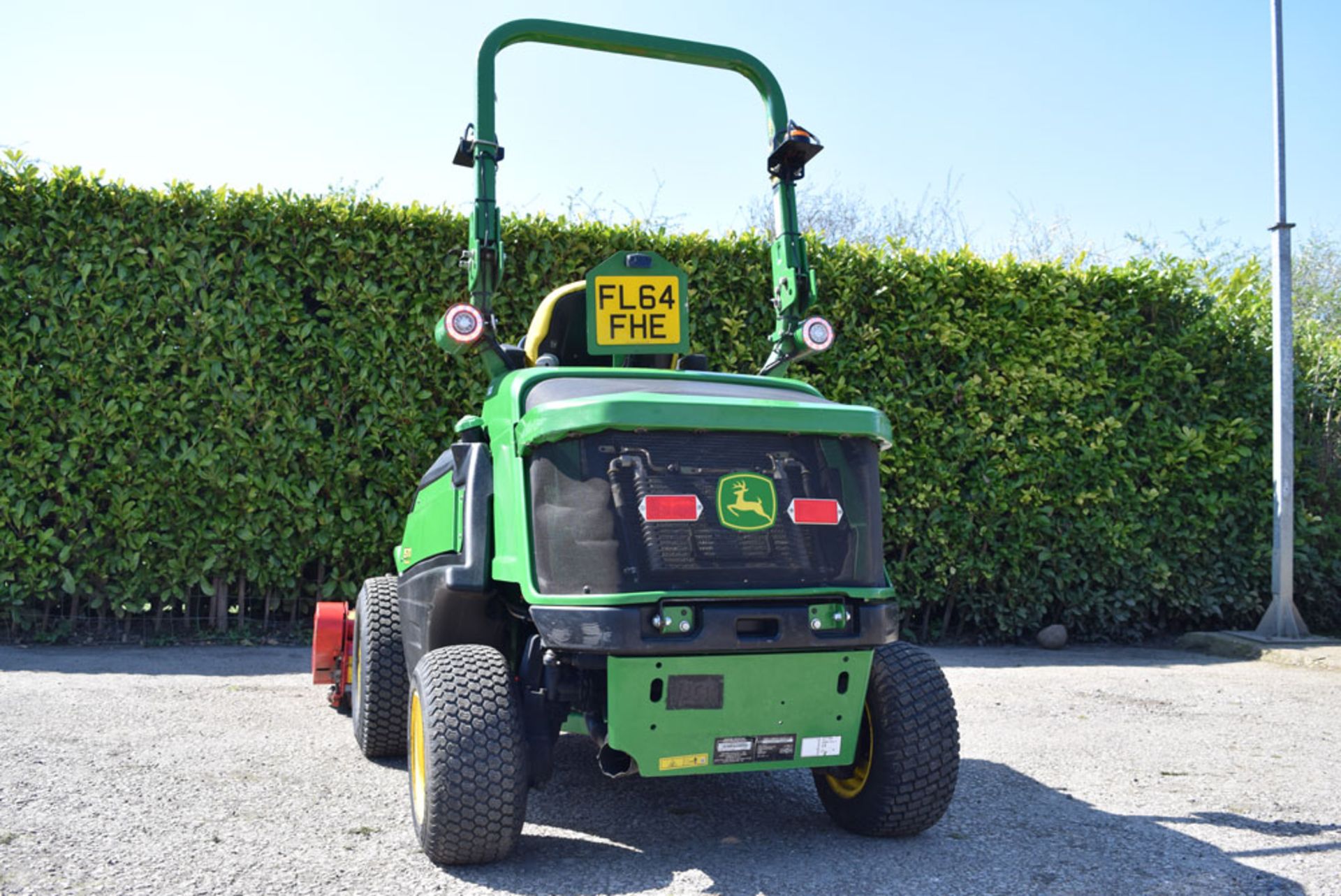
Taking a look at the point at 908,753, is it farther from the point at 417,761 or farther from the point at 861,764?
the point at 417,761

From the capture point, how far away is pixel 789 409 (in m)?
3.47

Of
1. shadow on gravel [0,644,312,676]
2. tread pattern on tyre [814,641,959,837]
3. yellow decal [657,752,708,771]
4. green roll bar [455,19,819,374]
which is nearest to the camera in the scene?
yellow decal [657,752,708,771]

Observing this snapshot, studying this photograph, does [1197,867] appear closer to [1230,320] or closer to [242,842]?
[242,842]

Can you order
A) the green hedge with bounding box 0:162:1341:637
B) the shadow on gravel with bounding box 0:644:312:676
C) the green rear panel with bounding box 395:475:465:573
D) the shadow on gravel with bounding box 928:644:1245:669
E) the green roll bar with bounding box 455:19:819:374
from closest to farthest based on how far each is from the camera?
the green rear panel with bounding box 395:475:465:573, the green roll bar with bounding box 455:19:819:374, the shadow on gravel with bounding box 0:644:312:676, the green hedge with bounding box 0:162:1341:637, the shadow on gravel with bounding box 928:644:1245:669

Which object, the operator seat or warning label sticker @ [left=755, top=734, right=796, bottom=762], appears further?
the operator seat

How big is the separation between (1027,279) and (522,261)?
395 cm

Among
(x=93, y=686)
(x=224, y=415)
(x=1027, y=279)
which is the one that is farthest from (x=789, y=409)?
(x=1027, y=279)

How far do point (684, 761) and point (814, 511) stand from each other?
87cm

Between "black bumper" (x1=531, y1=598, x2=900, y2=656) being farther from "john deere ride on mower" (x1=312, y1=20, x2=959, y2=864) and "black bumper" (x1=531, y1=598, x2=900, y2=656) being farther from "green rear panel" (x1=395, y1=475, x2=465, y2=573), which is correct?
"green rear panel" (x1=395, y1=475, x2=465, y2=573)

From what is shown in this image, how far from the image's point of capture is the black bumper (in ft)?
10.4

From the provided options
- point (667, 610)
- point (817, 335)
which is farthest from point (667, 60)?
point (667, 610)

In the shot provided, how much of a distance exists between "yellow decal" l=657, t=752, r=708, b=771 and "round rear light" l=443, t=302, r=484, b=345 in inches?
68.7

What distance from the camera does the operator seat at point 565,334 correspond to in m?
4.70

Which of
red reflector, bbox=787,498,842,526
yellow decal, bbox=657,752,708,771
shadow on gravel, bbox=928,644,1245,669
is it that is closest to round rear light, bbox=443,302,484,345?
red reflector, bbox=787,498,842,526
